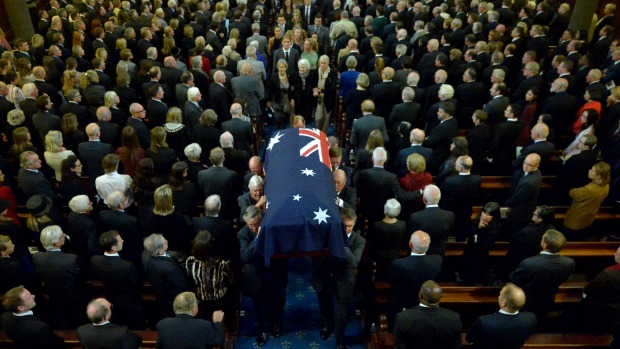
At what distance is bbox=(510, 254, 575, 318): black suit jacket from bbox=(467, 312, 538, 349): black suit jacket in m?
0.62

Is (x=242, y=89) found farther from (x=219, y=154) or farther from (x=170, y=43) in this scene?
(x=219, y=154)

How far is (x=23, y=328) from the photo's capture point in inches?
158

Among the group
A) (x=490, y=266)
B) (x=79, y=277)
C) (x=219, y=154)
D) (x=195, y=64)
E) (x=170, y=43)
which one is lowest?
(x=79, y=277)

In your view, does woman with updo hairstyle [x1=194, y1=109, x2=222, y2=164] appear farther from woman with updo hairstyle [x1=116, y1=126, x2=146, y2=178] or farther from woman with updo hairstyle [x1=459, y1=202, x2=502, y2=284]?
woman with updo hairstyle [x1=459, y1=202, x2=502, y2=284]

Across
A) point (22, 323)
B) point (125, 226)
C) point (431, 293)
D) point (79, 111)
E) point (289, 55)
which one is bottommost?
point (22, 323)

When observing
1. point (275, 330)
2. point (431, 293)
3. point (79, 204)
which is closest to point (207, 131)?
point (79, 204)

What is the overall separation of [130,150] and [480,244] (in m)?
4.37

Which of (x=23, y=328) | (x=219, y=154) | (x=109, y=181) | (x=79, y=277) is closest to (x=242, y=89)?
(x=219, y=154)

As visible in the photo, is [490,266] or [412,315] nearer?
[412,315]

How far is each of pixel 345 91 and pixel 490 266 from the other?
3.84 meters

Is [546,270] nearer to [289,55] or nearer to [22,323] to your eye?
[22,323]

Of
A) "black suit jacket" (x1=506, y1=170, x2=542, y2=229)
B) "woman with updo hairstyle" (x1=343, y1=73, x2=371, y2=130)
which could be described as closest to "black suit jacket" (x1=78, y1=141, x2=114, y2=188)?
"woman with updo hairstyle" (x1=343, y1=73, x2=371, y2=130)

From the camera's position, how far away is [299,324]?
5672mm

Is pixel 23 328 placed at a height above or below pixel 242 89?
below
